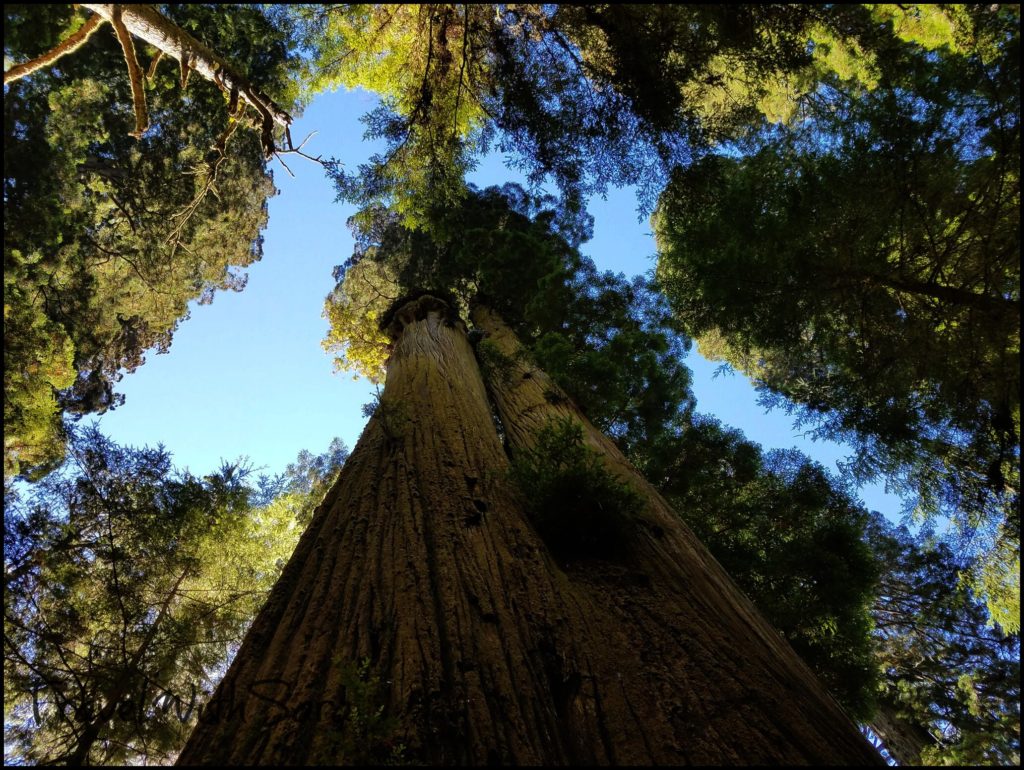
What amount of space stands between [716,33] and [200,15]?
32.4ft

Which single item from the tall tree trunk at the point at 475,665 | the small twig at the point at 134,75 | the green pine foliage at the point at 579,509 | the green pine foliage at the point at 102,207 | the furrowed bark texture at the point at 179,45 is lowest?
the tall tree trunk at the point at 475,665

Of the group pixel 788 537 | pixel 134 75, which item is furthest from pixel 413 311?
pixel 788 537

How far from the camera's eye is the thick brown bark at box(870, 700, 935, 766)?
29.6ft

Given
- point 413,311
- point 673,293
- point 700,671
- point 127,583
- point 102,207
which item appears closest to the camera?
point 700,671

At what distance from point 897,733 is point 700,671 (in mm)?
10824

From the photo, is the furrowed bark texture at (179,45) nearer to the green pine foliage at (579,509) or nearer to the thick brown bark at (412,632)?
the thick brown bark at (412,632)

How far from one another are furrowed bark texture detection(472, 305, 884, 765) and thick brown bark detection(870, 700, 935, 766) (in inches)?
346

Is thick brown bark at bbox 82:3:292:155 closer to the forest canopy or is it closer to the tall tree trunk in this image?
the forest canopy

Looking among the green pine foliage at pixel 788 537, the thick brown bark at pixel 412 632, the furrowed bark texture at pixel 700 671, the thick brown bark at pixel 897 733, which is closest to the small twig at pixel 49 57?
the thick brown bark at pixel 412 632

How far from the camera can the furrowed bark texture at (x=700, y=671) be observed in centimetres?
183

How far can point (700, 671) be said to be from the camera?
7.25ft

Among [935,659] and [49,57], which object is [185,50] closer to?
[49,57]

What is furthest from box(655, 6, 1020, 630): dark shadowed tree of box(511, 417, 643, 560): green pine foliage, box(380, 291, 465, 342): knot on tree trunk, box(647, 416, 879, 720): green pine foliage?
box(511, 417, 643, 560): green pine foliage

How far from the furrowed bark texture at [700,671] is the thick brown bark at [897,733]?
8.80 meters
